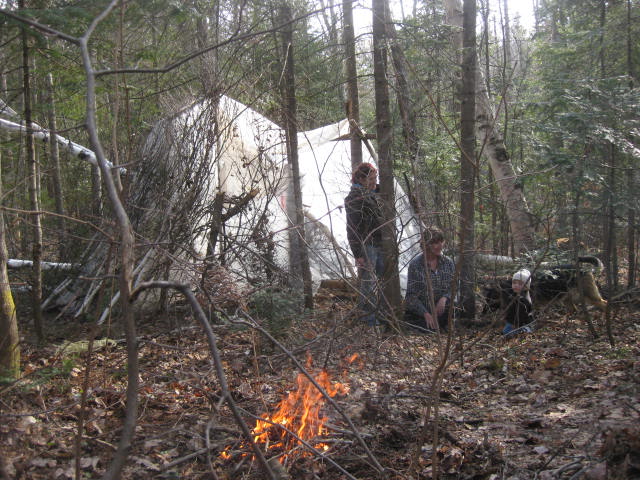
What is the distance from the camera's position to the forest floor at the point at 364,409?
287 centimetres

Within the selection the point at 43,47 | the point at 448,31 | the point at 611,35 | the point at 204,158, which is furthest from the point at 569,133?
the point at 43,47

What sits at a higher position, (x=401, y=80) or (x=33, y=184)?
(x=401, y=80)

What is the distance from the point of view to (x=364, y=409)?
141 inches

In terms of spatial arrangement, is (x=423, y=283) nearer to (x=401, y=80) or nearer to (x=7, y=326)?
(x=401, y=80)

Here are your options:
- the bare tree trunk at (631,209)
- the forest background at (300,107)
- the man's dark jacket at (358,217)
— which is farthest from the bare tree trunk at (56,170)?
the bare tree trunk at (631,209)

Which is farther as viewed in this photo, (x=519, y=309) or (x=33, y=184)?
(x=519, y=309)

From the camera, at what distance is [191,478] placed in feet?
9.75

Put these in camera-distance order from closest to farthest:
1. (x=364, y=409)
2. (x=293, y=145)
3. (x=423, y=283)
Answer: (x=364, y=409) → (x=423, y=283) → (x=293, y=145)

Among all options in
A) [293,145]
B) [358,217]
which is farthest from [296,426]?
[293,145]

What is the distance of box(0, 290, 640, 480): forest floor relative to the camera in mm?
2873

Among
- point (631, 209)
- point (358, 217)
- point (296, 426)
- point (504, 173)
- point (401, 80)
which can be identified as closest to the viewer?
point (296, 426)

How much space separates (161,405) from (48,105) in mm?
2992

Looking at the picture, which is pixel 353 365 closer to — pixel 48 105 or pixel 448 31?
pixel 48 105

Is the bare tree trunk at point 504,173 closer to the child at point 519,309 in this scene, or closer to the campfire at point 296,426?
the child at point 519,309
